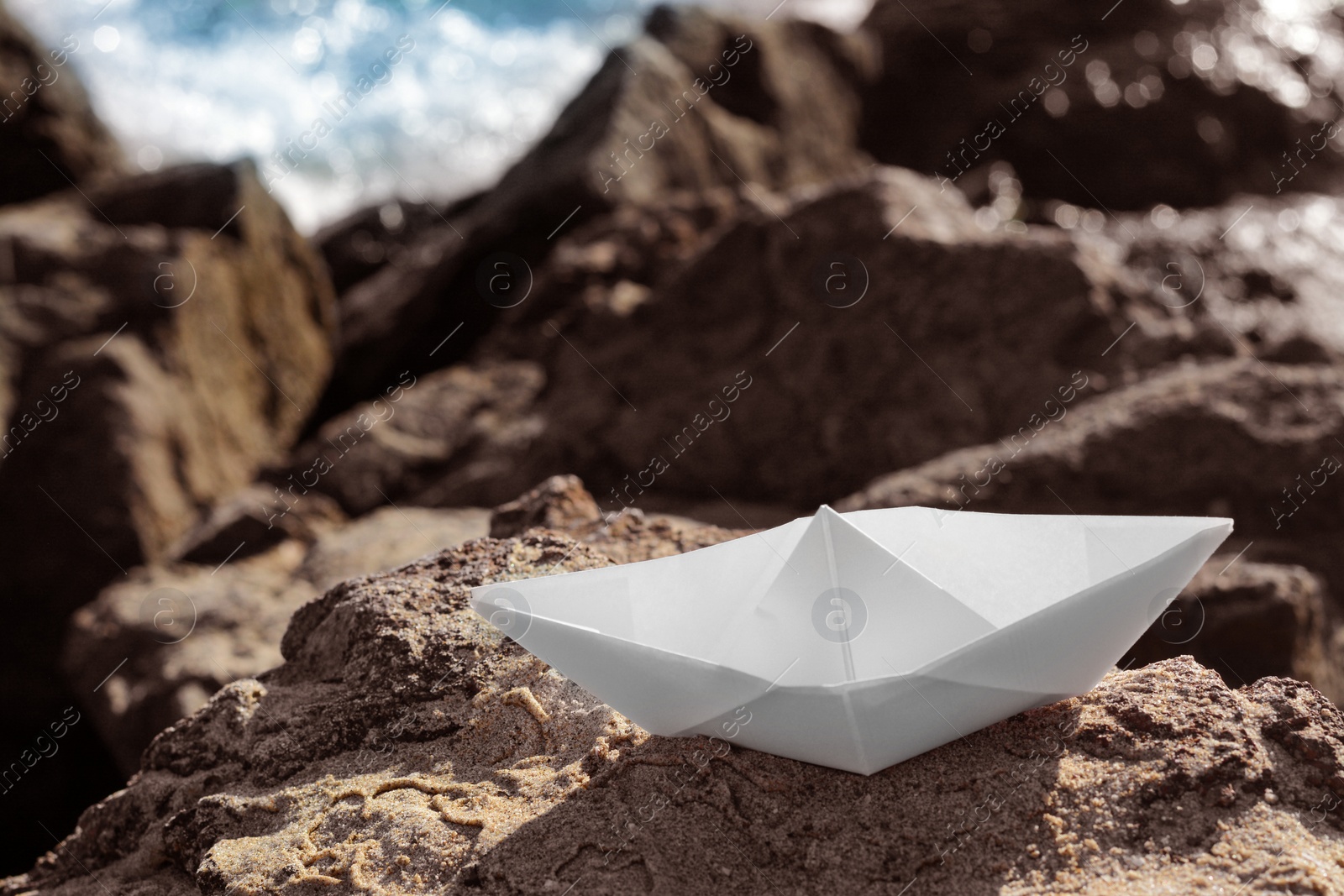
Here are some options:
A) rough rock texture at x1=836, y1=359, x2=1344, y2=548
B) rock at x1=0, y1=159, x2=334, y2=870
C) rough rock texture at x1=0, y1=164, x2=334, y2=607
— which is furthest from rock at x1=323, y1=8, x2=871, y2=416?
rough rock texture at x1=836, y1=359, x2=1344, y2=548

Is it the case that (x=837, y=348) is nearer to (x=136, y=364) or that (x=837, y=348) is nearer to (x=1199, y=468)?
(x=1199, y=468)

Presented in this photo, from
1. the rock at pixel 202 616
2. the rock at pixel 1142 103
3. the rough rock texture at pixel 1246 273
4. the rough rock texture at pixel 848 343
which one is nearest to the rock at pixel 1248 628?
the rough rock texture at pixel 848 343

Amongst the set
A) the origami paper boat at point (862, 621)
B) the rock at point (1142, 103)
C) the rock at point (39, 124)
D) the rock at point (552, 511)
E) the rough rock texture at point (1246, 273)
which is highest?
the rock at point (1142, 103)

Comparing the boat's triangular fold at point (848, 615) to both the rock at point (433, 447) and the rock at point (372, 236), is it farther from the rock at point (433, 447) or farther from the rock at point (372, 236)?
the rock at point (372, 236)

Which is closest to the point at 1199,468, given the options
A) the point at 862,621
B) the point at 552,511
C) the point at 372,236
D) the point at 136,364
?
the point at 552,511

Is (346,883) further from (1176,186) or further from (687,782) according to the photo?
(1176,186)
